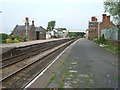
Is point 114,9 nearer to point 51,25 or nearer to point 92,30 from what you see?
point 92,30

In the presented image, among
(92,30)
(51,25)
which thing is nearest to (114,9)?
(92,30)

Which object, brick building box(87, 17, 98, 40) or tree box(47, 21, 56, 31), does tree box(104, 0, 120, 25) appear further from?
tree box(47, 21, 56, 31)

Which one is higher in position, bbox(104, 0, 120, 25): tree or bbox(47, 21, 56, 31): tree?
bbox(47, 21, 56, 31): tree

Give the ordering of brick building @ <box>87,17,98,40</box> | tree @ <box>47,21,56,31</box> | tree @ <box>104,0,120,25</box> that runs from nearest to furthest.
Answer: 1. tree @ <box>104,0,120,25</box>
2. brick building @ <box>87,17,98,40</box>
3. tree @ <box>47,21,56,31</box>

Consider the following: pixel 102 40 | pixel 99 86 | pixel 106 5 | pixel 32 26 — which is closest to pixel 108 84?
pixel 99 86

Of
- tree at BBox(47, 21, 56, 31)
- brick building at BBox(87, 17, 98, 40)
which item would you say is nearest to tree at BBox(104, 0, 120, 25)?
brick building at BBox(87, 17, 98, 40)

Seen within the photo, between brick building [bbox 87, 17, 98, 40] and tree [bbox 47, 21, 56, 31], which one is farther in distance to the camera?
tree [bbox 47, 21, 56, 31]

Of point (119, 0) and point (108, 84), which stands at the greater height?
point (119, 0)

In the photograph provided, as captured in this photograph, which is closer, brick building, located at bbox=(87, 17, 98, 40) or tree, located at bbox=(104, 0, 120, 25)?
tree, located at bbox=(104, 0, 120, 25)

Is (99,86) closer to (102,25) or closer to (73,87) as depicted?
(73,87)

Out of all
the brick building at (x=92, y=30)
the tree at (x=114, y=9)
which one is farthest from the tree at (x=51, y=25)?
the tree at (x=114, y=9)

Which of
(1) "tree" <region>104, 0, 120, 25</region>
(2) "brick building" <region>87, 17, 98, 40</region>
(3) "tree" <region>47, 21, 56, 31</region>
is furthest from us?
(3) "tree" <region>47, 21, 56, 31</region>

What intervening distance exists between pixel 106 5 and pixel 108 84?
18.0 meters

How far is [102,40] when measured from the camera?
3381cm
